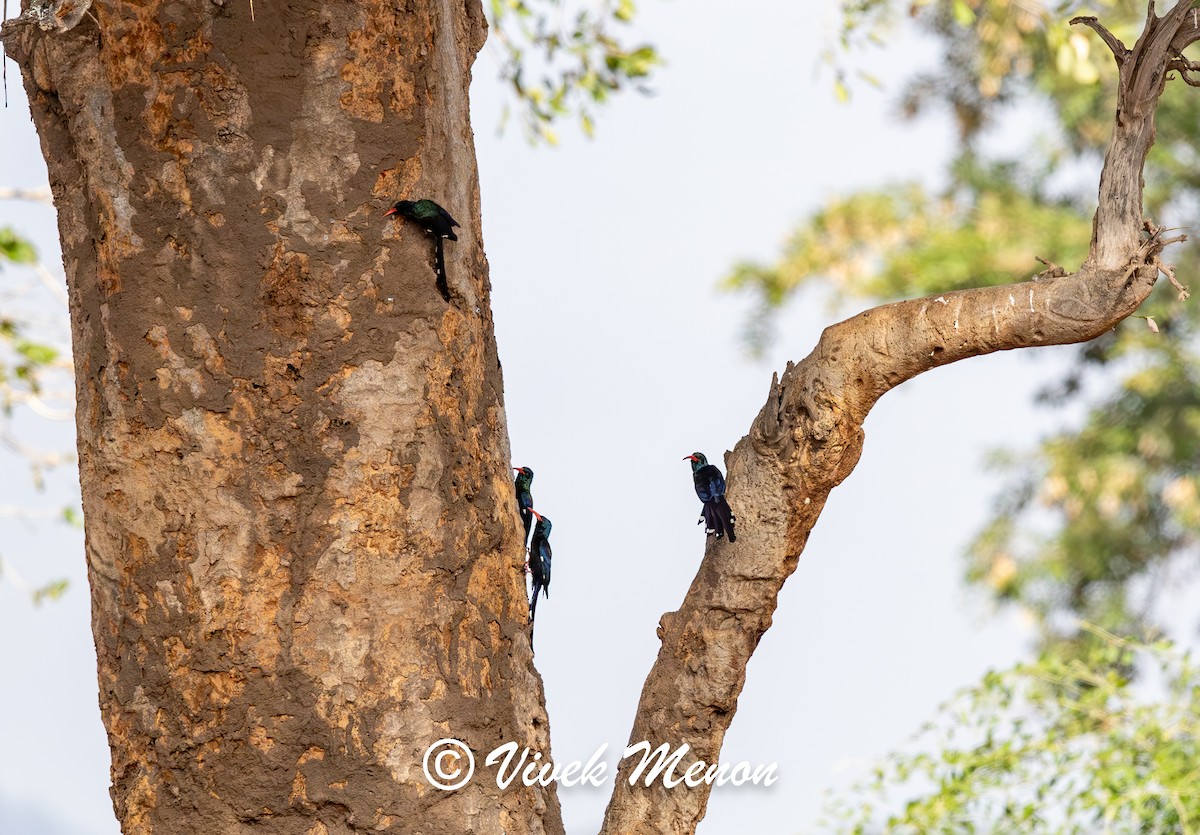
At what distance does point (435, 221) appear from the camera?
Result: 210 centimetres

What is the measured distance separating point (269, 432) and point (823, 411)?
83cm

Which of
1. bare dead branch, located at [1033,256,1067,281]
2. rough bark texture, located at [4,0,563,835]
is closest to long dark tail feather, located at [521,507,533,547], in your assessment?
rough bark texture, located at [4,0,563,835]

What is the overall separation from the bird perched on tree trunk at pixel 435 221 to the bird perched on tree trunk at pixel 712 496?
50 cm

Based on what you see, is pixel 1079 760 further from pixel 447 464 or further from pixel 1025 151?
pixel 1025 151

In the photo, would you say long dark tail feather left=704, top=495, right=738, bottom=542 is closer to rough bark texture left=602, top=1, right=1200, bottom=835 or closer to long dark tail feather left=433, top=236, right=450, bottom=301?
rough bark texture left=602, top=1, right=1200, bottom=835

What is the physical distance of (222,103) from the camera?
204cm

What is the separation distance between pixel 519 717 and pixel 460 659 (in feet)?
0.50

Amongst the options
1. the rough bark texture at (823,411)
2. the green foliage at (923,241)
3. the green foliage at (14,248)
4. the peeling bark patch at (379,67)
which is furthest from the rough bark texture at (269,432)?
the green foliage at (923,241)

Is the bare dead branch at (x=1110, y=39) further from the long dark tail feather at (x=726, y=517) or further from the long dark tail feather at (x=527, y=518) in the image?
the long dark tail feather at (x=527, y=518)

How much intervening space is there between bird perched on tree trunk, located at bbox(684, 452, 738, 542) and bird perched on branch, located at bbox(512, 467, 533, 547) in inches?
10.9

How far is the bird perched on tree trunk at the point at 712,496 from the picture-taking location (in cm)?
222

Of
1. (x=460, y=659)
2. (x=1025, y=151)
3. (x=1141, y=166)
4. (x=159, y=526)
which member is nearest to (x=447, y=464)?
(x=460, y=659)

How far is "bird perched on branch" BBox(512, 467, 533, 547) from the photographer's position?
231 cm

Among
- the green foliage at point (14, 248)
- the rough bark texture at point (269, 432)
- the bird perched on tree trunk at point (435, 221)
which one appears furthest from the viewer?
the green foliage at point (14, 248)
